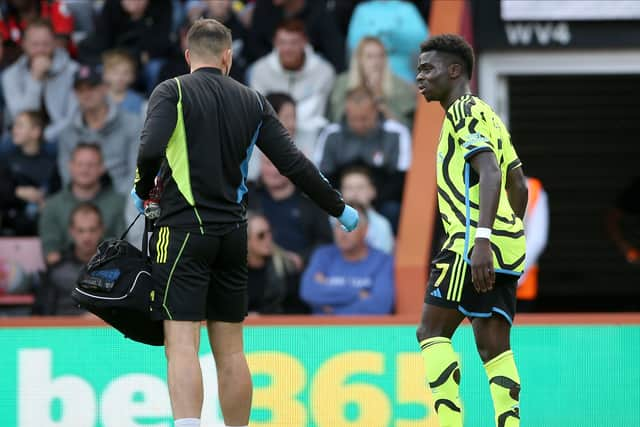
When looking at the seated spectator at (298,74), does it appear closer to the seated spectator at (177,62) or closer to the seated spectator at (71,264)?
the seated spectator at (177,62)

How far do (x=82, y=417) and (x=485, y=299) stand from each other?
9.69ft

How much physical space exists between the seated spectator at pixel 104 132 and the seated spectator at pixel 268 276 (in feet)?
4.85

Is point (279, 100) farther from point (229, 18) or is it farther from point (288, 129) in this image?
point (229, 18)

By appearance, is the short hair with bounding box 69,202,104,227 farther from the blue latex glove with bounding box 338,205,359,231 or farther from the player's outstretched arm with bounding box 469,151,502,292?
the player's outstretched arm with bounding box 469,151,502,292

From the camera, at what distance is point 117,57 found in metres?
11.2

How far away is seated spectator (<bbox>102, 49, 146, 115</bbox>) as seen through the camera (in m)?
11.2

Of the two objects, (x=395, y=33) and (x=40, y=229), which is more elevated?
(x=395, y=33)

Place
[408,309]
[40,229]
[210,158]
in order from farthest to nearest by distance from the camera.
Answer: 1. [40,229]
2. [408,309]
3. [210,158]

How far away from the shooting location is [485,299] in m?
6.00

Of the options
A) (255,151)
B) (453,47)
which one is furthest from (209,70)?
(255,151)

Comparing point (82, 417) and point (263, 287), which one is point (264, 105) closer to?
point (82, 417)

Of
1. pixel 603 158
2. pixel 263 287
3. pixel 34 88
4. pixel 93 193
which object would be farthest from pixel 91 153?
pixel 603 158

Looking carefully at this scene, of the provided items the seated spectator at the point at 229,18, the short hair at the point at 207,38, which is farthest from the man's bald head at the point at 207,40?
the seated spectator at the point at 229,18

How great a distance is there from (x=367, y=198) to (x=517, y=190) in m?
4.01
